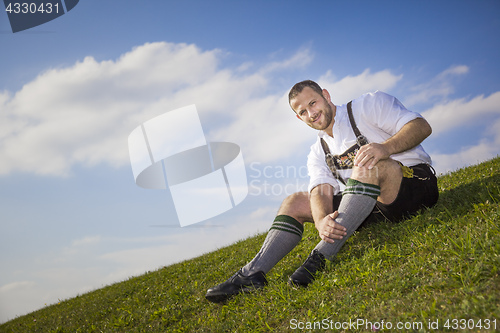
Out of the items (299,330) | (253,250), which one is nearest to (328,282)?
(299,330)

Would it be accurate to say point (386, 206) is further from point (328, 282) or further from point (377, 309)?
point (377, 309)

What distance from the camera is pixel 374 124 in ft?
17.0

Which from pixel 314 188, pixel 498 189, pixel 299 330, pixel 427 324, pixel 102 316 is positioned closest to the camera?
pixel 427 324

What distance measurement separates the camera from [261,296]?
505cm

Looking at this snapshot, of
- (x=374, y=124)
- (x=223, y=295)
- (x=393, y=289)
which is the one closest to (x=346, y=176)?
(x=374, y=124)

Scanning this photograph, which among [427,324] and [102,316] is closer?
[427,324]

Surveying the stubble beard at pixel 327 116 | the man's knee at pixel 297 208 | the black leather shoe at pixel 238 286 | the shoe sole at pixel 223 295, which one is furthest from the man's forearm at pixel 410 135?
the shoe sole at pixel 223 295

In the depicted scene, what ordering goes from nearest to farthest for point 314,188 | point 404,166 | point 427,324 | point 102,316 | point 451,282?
point 427,324
point 451,282
point 404,166
point 314,188
point 102,316

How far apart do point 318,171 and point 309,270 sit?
A: 162cm

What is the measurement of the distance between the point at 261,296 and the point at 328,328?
1634 millimetres

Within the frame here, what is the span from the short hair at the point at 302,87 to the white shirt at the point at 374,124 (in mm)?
456

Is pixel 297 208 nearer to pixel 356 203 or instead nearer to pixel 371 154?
pixel 356 203

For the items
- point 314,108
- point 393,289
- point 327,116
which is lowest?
point 393,289

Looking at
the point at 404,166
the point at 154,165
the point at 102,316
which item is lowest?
the point at 102,316
